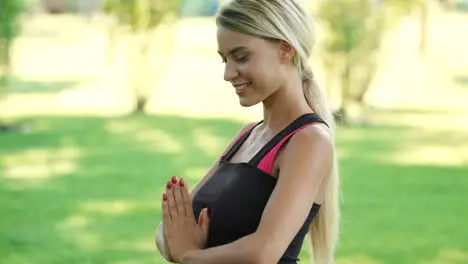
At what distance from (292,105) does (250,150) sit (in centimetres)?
11

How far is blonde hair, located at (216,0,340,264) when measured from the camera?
165 centimetres

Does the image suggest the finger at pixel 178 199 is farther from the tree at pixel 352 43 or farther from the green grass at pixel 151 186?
the tree at pixel 352 43

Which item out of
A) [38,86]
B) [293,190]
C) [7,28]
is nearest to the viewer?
[293,190]

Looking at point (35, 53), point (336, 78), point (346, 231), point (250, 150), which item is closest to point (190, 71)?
point (35, 53)

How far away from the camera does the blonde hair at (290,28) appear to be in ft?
5.40

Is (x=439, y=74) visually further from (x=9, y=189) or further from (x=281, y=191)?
Answer: (x=281, y=191)

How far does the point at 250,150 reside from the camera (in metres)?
1.76

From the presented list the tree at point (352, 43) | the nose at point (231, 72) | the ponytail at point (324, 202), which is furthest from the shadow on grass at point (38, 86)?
the nose at point (231, 72)

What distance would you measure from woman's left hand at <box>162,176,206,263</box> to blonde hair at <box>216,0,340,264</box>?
0.80 feet

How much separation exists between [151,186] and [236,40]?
4.90 meters

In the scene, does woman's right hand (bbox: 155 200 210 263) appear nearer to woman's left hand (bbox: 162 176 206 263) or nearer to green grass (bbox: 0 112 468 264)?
woman's left hand (bbox: 162 176 206 263)

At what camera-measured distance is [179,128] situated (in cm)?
896

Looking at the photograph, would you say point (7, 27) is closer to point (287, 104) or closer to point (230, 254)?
point (287, 104)

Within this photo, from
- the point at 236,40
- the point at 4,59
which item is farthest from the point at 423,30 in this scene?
the point at 236,40
